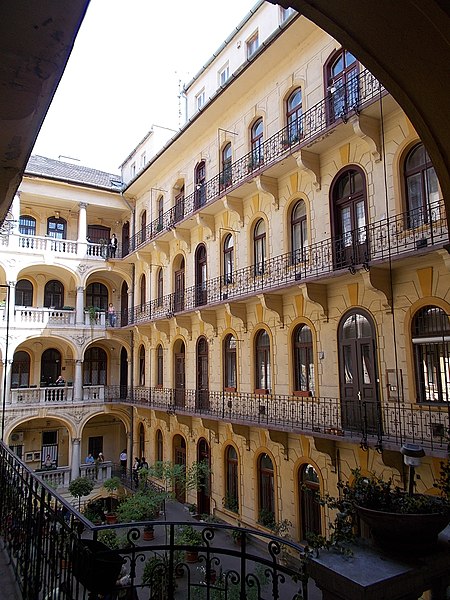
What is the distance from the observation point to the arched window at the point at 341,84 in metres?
11.7

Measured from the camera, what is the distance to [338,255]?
12.1 meters

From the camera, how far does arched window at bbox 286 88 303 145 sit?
1373cm

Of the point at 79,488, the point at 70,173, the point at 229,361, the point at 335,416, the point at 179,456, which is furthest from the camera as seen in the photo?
the point at 70,173

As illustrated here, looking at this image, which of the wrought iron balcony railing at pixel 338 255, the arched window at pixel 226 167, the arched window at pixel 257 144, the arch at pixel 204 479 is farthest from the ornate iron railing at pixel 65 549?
the arched window at pixel 226 167

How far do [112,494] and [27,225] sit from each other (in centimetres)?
1481

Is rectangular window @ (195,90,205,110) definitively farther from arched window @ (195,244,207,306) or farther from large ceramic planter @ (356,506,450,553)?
large ceramic planter @ (356,506,450,553)

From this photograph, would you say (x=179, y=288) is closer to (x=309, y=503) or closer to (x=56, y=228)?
(x=56, y=228)

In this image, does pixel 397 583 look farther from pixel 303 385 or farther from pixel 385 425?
pixel 303 385

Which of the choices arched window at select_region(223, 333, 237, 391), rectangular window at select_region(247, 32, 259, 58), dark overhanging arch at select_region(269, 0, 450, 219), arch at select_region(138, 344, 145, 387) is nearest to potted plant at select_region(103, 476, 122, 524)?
arch at select_region(138, 344, 145, 387)

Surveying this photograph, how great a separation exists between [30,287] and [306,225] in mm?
17777

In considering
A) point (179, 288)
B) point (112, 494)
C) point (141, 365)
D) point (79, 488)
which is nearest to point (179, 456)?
point (79, 488)

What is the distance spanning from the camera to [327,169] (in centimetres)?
1286

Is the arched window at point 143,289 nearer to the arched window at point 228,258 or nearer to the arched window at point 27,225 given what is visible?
the arched window at point 27,225

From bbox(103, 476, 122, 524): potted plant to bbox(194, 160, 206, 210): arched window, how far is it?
496 inches
